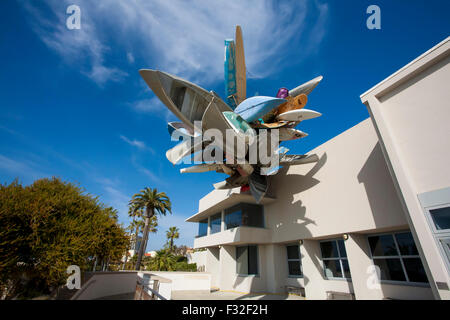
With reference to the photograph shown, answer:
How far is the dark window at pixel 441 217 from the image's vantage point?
542 cm

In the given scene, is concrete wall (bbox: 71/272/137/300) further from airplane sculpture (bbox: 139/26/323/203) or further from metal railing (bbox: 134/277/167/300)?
airplane sculpture (bbox: 139/26/323/203)

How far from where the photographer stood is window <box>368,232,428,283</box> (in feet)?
28.1

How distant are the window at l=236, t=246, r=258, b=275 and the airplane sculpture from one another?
19.3ft

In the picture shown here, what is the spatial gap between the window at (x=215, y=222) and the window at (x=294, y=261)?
295 inches

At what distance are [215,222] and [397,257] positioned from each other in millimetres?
15396

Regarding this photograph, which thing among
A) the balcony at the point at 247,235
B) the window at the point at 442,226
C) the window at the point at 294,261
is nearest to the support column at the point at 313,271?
the window at the point at 294,261

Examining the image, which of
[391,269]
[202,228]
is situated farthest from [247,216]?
[391,269]

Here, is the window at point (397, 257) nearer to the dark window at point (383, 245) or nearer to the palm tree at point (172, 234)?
the dark window at point (383, 245)

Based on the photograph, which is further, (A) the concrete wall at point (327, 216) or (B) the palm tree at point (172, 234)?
(B) the palm tree at point (172, 234)

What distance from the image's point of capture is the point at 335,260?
11961mm

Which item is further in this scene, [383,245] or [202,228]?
[202,228]

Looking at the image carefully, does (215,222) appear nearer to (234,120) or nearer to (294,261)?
(294,261)

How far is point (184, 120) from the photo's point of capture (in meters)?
9.87

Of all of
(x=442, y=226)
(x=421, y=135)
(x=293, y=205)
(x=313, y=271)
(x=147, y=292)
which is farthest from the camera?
(x=293, y=205)
